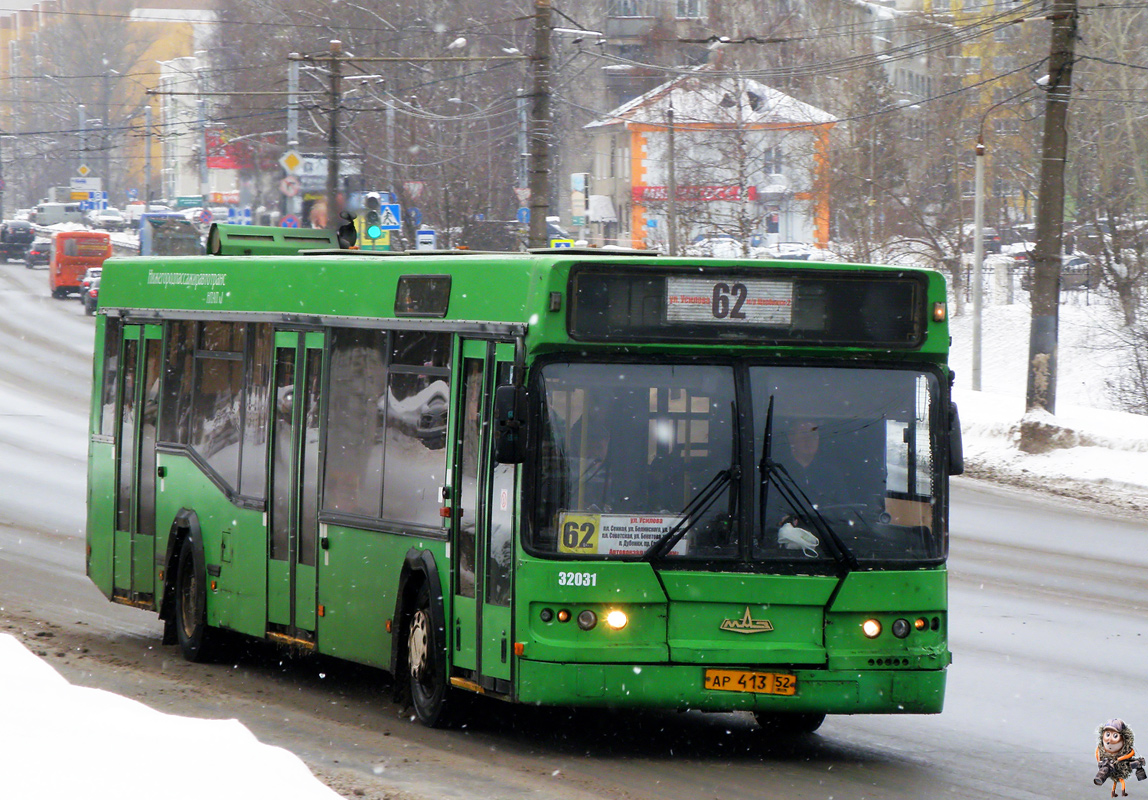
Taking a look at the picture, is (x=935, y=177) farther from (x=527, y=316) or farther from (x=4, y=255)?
(x=527, y=316)

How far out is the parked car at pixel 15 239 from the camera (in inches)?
3054

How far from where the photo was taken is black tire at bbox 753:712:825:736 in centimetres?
877

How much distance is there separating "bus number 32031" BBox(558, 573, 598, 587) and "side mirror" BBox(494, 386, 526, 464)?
1.85ft

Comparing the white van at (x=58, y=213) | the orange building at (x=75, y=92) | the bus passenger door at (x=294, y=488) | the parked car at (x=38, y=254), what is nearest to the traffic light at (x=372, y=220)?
the bus passenger door at (x=294, y=488)

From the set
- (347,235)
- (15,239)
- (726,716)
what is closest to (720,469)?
(726,716)

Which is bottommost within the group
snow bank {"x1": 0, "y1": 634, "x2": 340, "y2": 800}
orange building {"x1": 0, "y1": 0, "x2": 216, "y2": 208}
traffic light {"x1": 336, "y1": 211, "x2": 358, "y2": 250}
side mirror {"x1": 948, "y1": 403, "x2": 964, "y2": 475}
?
snow bank {"x1": 0, "y1": 634, "x2": 340, "y2": 800}

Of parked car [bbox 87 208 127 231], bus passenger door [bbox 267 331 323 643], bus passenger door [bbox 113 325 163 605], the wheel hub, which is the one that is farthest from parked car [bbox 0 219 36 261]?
the wheel hub

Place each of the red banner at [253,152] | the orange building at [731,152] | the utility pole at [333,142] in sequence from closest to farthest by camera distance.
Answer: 1. the utility pole at [333,142]
2. the orange building at [731,152]
3. the red banner at [253,152]

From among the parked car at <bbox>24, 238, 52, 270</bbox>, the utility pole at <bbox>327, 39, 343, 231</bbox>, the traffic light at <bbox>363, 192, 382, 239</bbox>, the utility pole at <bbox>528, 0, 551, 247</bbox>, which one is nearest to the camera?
the utility pole at <bbox>528, 0, 551, 247</bbox>

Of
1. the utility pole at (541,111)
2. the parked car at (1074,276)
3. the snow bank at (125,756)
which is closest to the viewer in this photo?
the snow bank at (125,756)

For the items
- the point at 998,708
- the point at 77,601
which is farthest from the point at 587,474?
the point at 77,601

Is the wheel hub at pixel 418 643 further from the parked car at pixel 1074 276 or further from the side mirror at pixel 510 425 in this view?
the parked car at pixel 1074 276

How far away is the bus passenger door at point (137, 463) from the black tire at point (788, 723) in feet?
17.1

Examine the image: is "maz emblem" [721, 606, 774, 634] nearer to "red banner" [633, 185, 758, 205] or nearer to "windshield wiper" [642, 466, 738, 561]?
"windshield wiper" [642, 466, 738, 561]
